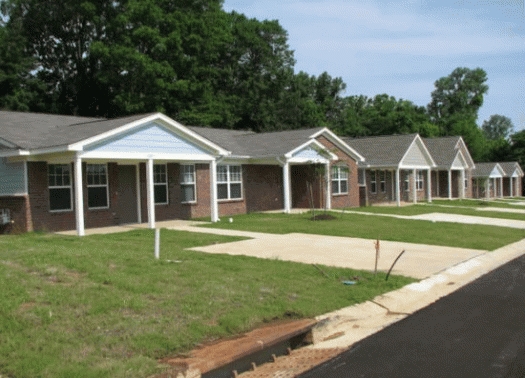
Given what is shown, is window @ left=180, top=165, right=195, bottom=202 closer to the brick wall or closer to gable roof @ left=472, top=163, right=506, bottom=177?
the brick wall

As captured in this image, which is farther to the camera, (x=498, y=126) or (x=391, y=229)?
(x=498, y=126)

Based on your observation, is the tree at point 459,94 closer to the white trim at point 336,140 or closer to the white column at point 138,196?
the white trim at point 336,140

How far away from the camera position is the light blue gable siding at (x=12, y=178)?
59.7 feet

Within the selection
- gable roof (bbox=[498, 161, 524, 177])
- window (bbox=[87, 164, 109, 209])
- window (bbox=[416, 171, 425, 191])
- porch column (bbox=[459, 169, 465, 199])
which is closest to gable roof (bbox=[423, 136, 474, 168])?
porch column (bbox=[459, 169, 465, 199])

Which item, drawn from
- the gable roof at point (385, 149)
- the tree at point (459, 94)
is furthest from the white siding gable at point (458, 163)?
the tree at point (459, 94)

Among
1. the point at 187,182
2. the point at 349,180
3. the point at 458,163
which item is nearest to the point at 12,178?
the point at 187,182

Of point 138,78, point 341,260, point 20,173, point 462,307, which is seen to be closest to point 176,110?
point 138,78

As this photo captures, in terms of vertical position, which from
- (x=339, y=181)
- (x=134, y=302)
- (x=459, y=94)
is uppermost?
(x=459, y=94)

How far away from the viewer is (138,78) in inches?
1651

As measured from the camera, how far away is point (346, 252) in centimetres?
1495

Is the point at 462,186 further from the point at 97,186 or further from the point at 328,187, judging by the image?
the point at 97,186

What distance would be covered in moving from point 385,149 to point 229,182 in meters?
16.1

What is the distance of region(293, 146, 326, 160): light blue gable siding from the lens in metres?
Answer: 28.0

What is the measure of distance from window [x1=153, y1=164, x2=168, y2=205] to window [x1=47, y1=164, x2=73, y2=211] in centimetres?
394
